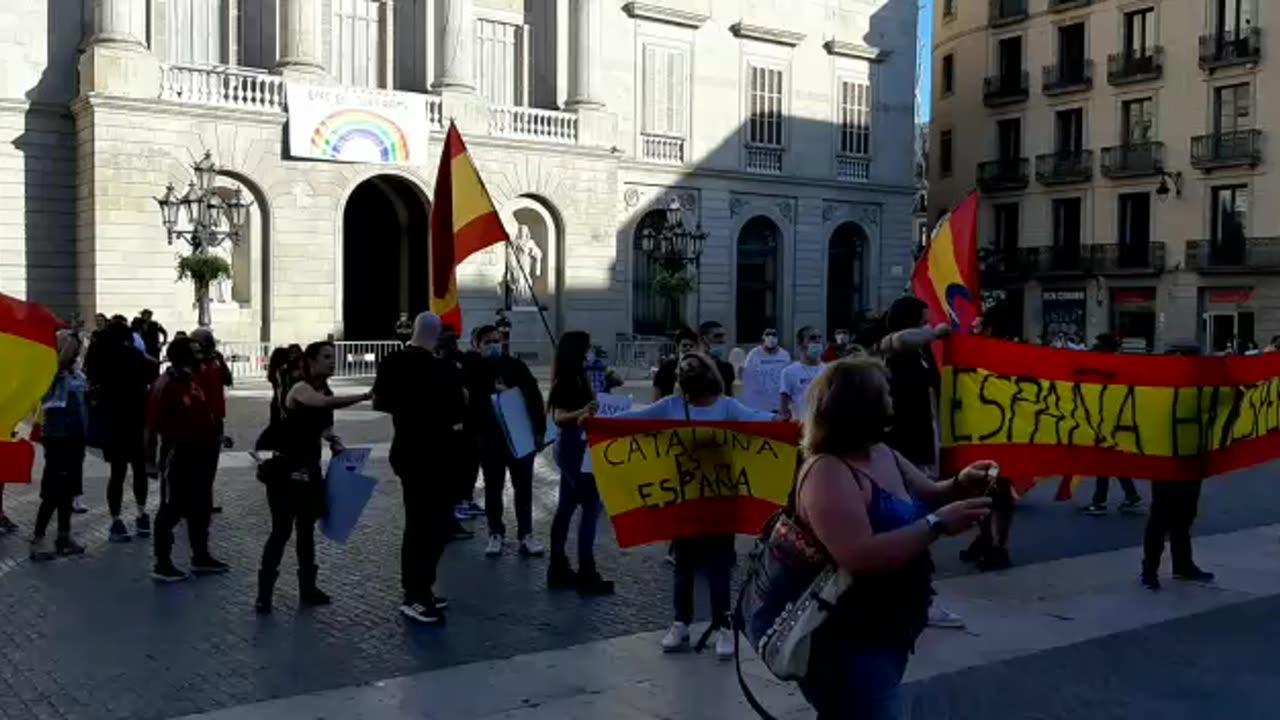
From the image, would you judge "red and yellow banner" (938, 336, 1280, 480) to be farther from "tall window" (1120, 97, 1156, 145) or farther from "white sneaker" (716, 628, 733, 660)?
"tall window" (1120, 97, 1156, 145)

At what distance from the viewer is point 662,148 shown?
37688mm

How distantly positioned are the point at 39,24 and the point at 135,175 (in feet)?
13.3

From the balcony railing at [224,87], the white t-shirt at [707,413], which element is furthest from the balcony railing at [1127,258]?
the white t-shirt at [707,413]

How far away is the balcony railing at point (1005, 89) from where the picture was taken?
50094 millimetres

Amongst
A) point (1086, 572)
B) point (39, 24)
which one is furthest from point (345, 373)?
point (1086, 572)

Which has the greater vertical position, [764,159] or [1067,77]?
[1067,77]

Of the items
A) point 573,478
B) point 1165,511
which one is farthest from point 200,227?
point 1165,511

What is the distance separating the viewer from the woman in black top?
8.22 metres

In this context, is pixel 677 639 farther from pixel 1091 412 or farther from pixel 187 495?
pixel 187 495

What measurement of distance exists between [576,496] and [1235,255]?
131 ft

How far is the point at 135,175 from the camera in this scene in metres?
27.7

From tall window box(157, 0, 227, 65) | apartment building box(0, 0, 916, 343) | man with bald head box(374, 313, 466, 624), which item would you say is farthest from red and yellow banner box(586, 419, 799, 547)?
tall window box(157, 0, 227, 65)

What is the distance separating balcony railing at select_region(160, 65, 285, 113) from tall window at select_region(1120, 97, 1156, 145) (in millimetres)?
31326

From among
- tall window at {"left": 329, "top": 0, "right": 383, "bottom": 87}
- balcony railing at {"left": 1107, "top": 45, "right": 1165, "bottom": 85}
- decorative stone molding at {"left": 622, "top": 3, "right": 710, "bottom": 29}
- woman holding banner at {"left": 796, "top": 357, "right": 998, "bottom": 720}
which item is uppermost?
balcony railing at {"left": 1107, "top": 45, "right": 1165, "bottom": 85}
